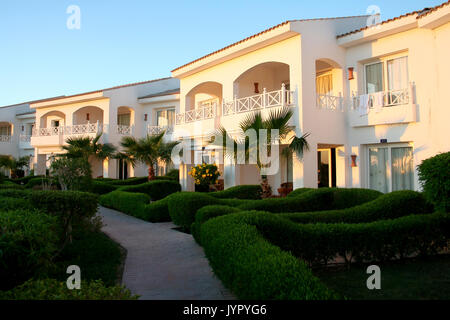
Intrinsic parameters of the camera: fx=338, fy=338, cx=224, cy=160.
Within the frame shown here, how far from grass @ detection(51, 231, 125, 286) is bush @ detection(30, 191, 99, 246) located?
43cm

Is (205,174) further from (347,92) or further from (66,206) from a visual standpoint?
(66,206)

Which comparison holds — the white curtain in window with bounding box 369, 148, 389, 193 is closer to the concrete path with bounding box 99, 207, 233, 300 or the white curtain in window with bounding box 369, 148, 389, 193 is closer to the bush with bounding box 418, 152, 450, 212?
the bush with bounding box 418, 152, 450, 212

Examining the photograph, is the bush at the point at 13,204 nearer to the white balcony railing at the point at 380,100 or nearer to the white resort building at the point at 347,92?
the white resort building at the point at 347,92

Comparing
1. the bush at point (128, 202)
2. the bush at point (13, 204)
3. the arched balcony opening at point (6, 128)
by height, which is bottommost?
the bush at point (128, 202)

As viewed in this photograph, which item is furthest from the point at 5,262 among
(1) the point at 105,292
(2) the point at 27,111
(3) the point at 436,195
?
(2) the point at 27,111

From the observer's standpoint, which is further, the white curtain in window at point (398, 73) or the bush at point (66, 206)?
the white curtain in window at point (398, 73)

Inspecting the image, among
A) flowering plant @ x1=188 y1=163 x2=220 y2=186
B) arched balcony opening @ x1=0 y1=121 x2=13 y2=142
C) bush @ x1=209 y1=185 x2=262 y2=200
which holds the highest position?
arched balcony opening @ x1=0 y1=121 x2=13 y2=142

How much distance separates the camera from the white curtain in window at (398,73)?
12172 mm

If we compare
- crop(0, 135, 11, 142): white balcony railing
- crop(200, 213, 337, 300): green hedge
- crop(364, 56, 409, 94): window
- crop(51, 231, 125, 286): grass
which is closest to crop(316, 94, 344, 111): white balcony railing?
crop(364, 56, 409, 94): window

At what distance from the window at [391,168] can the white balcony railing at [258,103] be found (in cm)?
382

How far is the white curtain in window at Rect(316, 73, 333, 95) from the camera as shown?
14.5 meters

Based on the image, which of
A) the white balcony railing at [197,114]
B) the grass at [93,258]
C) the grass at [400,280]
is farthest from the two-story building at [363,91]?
the grass at [93,258]
